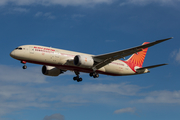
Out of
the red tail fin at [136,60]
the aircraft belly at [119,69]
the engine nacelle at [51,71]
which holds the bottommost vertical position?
the aircraft belly at [119,69]

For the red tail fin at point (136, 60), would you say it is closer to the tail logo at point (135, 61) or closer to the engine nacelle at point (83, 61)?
the tail logo at point (135, 61)

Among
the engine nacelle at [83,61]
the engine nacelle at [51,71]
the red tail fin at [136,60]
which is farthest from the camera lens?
the red tail fin at [136,60]

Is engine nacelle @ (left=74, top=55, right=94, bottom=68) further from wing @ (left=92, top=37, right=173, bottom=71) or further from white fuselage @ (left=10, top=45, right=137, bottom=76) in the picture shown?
wing @ (left=92, top=37, right=173, bottom=71)

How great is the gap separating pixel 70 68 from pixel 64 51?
10.8 feet

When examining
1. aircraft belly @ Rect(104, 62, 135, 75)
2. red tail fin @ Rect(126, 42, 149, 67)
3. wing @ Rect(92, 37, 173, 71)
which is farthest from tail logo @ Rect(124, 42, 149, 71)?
wing @ Rect(92, 37, 173, 71)

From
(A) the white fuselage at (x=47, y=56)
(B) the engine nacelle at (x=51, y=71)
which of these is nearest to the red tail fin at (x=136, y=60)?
(A) the white fuselage at (x=47, y=56)

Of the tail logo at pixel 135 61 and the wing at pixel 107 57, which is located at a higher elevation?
the tail logo at pixel 135 61

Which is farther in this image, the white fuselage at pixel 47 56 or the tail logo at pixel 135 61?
the tail logo at pixel 135 61

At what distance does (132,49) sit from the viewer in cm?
3888

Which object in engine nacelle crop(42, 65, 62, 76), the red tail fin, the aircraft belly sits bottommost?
the aircraft belly

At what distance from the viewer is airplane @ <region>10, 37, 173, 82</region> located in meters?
38.5

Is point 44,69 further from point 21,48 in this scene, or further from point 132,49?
point 132,49

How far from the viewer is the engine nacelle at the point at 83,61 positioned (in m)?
40.2

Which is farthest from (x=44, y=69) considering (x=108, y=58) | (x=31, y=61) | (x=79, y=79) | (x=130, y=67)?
(x=130, y=67)
